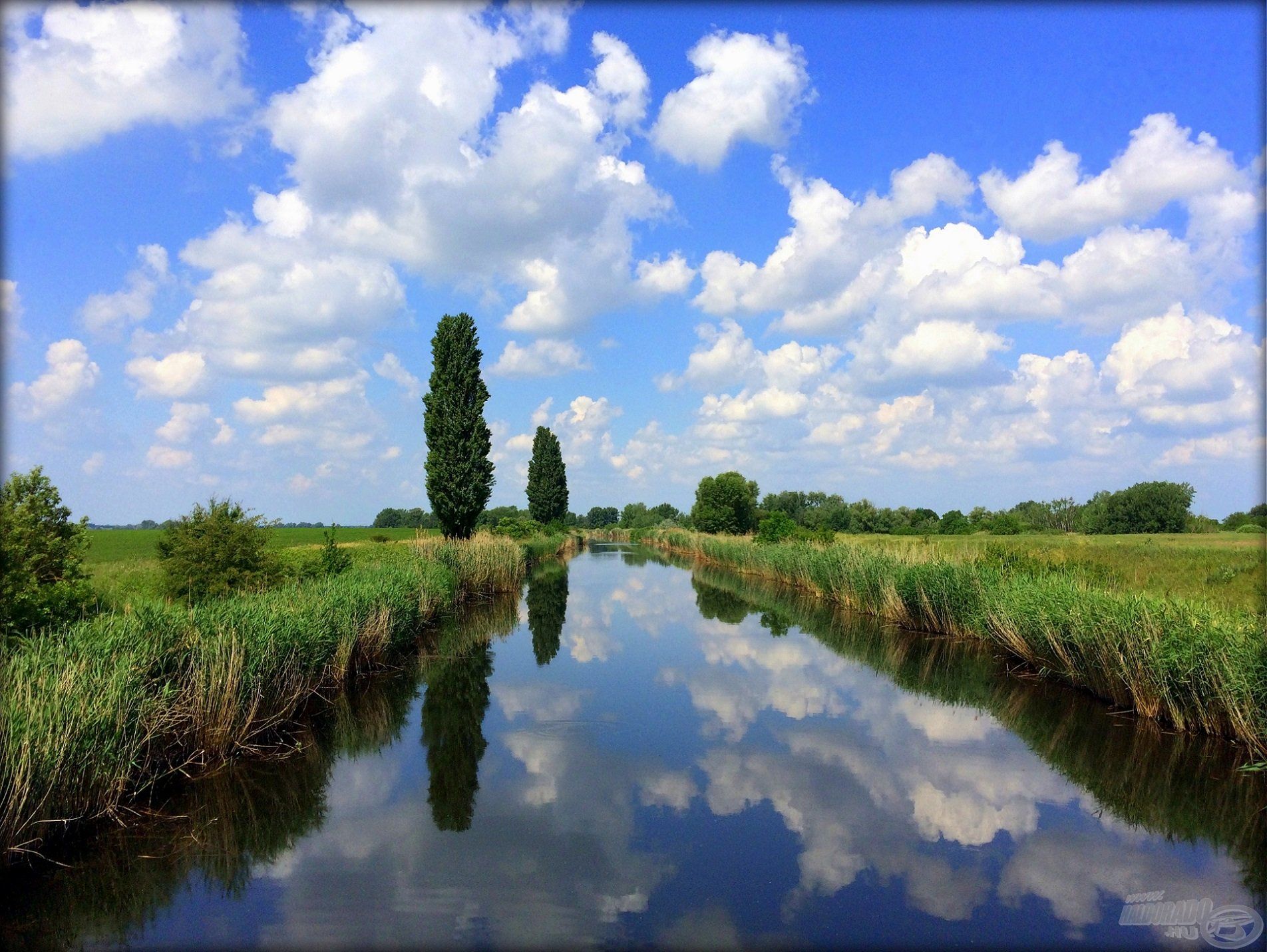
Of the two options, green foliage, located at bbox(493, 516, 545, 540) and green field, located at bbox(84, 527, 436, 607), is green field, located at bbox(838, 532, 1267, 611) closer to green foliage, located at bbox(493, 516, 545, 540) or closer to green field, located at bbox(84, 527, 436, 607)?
green field, located at bbox(84, 527, 436, 607)

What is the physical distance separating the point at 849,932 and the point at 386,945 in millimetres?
2886

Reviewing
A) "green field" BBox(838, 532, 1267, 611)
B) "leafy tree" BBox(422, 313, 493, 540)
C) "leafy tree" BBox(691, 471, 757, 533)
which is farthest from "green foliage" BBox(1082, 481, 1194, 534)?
"leafy tree" BBox(422, 313, 493, 540)

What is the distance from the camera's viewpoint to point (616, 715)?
9.41 meters

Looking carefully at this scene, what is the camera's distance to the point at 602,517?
395ft

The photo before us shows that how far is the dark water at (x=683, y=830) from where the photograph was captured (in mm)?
4434

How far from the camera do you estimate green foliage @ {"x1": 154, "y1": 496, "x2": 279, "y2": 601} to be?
429 inches

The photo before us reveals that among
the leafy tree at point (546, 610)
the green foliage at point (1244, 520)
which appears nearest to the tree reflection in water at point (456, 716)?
the leafy tree at point (546, 610)

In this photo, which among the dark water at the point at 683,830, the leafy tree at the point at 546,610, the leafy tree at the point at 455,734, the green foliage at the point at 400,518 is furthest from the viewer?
the green foliage at the point at 400,518

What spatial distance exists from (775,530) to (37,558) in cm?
2651

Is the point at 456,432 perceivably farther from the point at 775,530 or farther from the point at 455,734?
the point at 455,734

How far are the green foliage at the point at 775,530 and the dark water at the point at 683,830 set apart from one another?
769 inches

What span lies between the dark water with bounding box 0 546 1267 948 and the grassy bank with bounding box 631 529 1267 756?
1.41 ft

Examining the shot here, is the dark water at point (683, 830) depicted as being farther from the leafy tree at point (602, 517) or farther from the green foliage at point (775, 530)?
the leafy tree at point (602, 517)

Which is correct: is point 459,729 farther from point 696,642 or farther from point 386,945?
point 696,642
